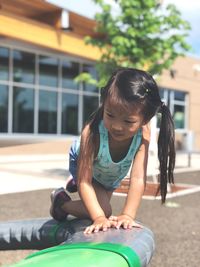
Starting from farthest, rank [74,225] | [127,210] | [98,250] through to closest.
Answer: [74,225]
[127,210]
[98,250]

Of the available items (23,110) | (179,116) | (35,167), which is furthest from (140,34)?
(179,116)

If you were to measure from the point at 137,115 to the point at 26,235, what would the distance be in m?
1.38

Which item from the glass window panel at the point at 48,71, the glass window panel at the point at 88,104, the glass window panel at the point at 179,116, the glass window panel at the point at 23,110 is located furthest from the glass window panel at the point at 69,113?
the glass window panel at the point at 179,116

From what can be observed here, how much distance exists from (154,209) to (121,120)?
4.73 meters

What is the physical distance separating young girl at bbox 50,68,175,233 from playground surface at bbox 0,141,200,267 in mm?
1481

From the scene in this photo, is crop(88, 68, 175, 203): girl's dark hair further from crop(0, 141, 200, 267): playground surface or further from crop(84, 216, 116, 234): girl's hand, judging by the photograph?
crop(0, 141, 200, 267): playground surface

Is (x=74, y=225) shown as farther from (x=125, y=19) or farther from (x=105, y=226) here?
(x=125, y=19)

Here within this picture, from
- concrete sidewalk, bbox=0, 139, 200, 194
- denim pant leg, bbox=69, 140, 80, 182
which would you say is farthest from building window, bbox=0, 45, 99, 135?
denim pant leg, bbox=69, 140, 80, 182

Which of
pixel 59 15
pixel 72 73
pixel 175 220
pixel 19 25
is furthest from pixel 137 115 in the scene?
pixel 72 73

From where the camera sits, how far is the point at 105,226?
3.05 metres

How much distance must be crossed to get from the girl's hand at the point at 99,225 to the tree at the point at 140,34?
8.91 metres

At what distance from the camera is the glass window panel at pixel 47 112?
19.6m

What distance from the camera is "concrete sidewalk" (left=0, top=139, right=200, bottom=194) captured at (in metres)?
10.4

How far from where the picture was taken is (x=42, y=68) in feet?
64.9
